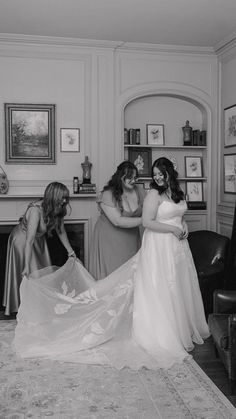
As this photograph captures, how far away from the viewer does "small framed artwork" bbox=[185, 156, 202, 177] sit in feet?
20.2

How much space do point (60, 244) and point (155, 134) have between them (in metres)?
1.86

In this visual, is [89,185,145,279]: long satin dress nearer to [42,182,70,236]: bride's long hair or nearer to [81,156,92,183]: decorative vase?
[42,182,70,236]: bride's long hair

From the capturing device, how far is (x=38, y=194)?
18.2 feet

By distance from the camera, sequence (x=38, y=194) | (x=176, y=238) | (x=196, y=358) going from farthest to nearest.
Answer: (x=38, y=194), (x=176, y=238), (x=196, y=358)

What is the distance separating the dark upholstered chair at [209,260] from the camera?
4.72 meters

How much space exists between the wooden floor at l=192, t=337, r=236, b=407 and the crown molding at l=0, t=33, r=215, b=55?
3522 mm

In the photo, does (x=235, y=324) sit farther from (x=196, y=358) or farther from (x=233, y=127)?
(x=233, y=127)

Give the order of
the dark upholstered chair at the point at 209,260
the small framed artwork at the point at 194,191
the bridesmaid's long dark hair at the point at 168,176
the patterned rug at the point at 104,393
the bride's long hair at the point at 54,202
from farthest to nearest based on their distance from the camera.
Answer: the small framed artwork at the point at 194,191 < the dark upholstered chair at the point at 209,260 < the bride's long hair at the point at 54,202 < the bridesmaid's long dark hair at the point at 168,176 < the patterned rug at the point at 104,393

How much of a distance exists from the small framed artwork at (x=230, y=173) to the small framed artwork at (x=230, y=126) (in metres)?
0.16

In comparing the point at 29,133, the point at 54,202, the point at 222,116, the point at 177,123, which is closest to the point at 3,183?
the point at 29,133

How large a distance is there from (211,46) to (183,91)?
63 cm

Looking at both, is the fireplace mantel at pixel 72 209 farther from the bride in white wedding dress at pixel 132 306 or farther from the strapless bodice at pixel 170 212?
the strapless bodice at pixel 170 212

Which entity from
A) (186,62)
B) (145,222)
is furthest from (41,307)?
(186,62)

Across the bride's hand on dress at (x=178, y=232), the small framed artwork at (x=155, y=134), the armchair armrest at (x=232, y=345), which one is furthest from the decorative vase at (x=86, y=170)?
the armchair armrest at (x=232, y=345)
